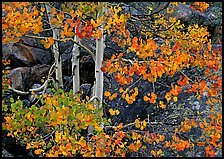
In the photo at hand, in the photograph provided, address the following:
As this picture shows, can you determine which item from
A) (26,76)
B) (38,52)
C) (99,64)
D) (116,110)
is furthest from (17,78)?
(116,110)

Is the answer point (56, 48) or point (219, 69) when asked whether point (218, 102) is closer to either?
point (219, 69)

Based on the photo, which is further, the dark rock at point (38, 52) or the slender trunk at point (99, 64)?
the dark rock at point (38, 52)

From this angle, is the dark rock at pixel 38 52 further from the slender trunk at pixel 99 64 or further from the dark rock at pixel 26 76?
the slender trunk at pixel 99 64

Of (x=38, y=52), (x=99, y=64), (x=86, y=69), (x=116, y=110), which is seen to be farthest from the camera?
(x=38, y=52)

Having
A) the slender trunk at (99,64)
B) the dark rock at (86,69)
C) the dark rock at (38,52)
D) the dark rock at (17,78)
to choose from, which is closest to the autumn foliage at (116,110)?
the slender trunk at (99,64)

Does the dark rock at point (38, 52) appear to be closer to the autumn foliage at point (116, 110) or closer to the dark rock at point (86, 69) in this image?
the dark rock at point (86, 69)

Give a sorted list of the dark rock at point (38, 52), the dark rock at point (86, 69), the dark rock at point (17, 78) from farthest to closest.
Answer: the dark rock at point (38, 52)
the dark rock at point (86, 69)
the dark rock at point (17, 78)

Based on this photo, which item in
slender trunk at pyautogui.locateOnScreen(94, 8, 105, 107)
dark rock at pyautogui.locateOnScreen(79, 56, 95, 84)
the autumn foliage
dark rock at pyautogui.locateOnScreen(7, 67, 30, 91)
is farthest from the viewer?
dark rock at pyautogui.locateOnScreen(79, 56, 95, 84)

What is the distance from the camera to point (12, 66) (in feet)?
36.7

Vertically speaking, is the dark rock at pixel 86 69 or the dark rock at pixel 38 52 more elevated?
the dark rock at pixel 38 52

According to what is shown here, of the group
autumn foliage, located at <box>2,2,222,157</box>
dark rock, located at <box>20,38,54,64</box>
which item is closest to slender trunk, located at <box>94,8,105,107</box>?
autumn foliage, located at <box>2,2,222,157</box>

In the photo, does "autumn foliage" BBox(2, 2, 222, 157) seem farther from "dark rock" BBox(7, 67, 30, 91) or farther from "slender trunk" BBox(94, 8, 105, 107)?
"dark rock" BBox(7, 67, 30, 91)

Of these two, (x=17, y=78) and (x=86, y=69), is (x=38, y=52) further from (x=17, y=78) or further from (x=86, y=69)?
(x=86, y=69)

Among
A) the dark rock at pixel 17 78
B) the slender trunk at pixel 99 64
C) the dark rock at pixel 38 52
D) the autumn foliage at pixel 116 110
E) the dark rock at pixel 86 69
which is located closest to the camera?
the autumn foliage at pixel 116 110
